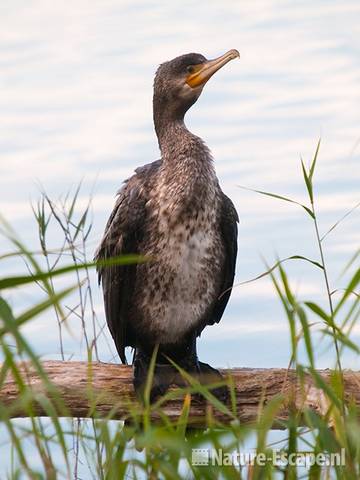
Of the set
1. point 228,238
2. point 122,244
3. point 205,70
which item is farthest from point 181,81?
point 122,244

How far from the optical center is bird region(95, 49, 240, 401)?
17.3ft

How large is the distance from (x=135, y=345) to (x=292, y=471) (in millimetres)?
2574

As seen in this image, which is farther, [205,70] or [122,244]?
[205,70]

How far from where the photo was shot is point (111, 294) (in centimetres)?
543

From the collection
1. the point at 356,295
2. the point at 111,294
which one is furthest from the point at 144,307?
the point at 356,295

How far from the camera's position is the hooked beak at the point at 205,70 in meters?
5.80

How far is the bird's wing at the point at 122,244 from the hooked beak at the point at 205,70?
57cm

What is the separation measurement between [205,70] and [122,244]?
4.00ft

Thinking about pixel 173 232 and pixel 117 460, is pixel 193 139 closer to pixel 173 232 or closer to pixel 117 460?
pixel 173 232

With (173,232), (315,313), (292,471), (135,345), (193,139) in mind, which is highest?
(193,139)

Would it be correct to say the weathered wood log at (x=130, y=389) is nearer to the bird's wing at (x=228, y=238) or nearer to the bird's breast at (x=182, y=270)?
the bird's breast at (x=182, y=270)

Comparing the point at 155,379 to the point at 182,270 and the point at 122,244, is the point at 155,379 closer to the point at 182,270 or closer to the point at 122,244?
the point at 182,270

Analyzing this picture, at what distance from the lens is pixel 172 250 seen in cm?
522

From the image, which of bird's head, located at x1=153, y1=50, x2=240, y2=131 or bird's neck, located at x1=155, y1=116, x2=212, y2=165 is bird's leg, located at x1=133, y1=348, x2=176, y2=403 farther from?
bird's head, located at x1=153, y1=50, x2=240, y2=131
